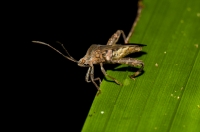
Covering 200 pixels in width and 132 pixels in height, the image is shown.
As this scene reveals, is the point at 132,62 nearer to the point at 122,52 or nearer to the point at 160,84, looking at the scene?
the point at 122,52

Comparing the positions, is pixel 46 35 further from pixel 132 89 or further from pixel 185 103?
pixel 185 103

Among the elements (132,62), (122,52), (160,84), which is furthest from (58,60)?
(160,84)

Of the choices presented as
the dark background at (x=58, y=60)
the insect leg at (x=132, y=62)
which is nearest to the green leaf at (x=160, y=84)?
the insect leg at (x=132, y=62)

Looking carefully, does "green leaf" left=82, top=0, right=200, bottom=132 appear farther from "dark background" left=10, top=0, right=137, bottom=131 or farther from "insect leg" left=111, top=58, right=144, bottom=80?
"dark background" left=10, top=0, right=137, bottom=131

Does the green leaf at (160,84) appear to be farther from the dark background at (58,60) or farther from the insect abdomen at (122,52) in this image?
the dark background at (58,60)

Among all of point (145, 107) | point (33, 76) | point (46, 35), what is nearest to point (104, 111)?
point (145, 107)
